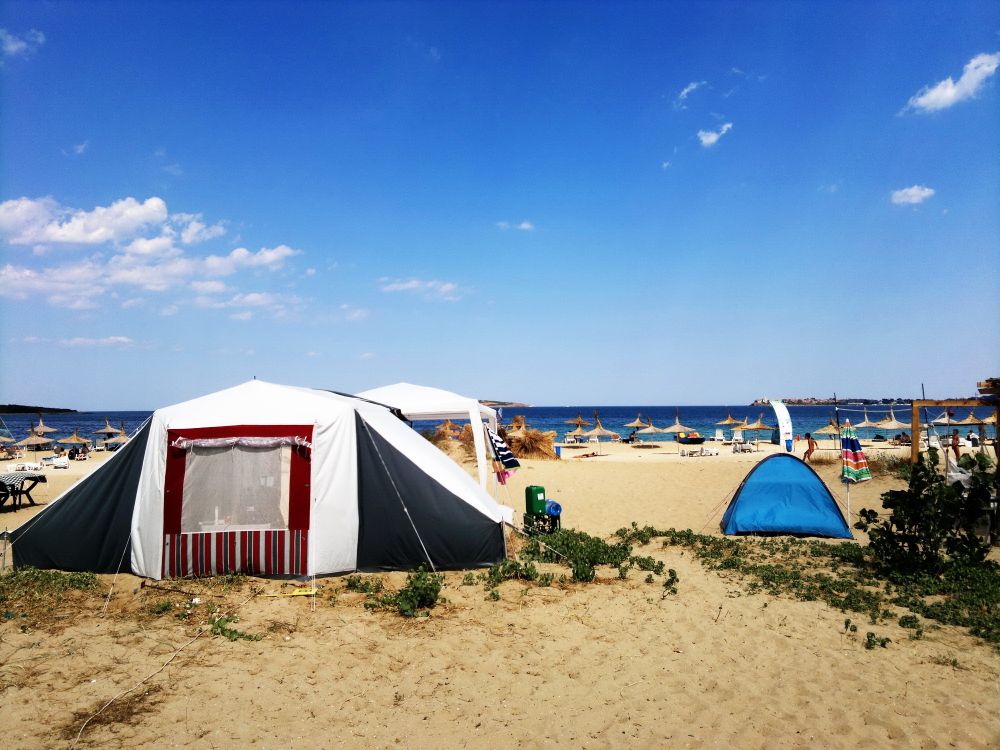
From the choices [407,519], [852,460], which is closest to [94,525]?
[407,519]

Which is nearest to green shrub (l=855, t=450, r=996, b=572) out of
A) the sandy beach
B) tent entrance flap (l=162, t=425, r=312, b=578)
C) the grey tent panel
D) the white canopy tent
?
the sandy beach

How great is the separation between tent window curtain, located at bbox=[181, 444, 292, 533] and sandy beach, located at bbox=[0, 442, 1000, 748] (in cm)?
84

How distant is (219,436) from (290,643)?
3105 millimetres

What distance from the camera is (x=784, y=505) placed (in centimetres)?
1080

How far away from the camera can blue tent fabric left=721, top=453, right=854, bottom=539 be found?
34.8 ft

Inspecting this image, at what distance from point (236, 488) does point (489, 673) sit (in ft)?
14.3

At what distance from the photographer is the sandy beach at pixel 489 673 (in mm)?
4328

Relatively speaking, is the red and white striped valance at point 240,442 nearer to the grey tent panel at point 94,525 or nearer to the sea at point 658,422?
the grey tent panel at point 94,525

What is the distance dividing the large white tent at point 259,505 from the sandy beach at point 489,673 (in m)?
0.48

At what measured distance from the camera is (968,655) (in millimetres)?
5469

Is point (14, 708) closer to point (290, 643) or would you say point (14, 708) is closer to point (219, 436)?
point (290, 643)

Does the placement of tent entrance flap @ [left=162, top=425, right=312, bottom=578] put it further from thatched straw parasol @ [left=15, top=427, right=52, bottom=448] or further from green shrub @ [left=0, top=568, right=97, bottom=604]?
thatched straw parasol @ [left=15, top=427, right=52, bottom=448]

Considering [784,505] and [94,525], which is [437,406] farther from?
[784,505]

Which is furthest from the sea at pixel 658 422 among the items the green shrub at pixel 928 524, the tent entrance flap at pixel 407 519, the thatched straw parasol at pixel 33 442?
the tent entrance flap at pixel 407 519
